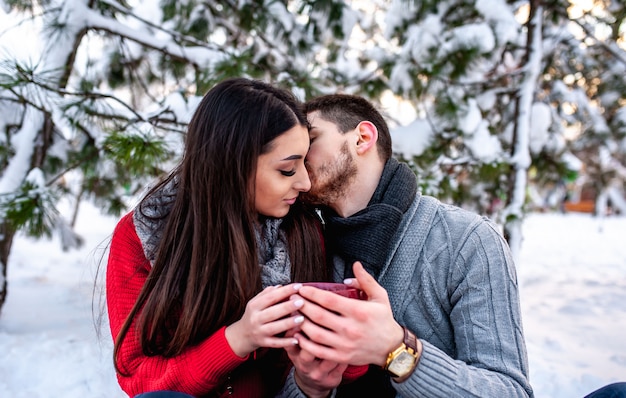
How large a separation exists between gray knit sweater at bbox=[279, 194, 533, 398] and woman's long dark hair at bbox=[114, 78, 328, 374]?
1.09 ft

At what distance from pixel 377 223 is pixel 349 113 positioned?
0.41 metres

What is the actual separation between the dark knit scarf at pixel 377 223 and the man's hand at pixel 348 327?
340 millimetres

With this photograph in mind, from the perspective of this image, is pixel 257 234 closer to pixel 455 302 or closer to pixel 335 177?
pixel 335 177

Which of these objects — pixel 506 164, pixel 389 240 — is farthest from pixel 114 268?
pixel 506 164

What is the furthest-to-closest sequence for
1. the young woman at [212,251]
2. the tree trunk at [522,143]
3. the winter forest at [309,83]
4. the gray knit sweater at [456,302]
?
the tree trunk at [522,143], the winter forest at [309,83], the young woman at [212,251], the gray knit sweater at [456,302]

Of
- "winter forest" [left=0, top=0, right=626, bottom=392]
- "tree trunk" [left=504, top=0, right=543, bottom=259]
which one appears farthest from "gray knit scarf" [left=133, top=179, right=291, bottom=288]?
"tree trunk" [left=504, top=0, right=543, bottom=259]

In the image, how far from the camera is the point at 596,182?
14.0 feet

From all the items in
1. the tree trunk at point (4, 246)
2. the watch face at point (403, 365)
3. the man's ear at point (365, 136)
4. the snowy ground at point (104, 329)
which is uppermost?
the man's ear at point (365, 136)

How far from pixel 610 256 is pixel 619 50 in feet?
15.5

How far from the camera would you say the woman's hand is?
3.24 ft

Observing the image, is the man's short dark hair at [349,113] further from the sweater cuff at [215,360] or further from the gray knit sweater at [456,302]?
the sweater cuff at [215,360]

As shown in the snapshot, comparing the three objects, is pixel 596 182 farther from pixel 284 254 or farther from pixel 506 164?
pixel 284 254

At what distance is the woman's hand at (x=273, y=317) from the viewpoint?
3.24ft

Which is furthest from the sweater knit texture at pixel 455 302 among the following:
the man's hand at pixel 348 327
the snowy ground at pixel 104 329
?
the snowy ground at pixel 104 329
